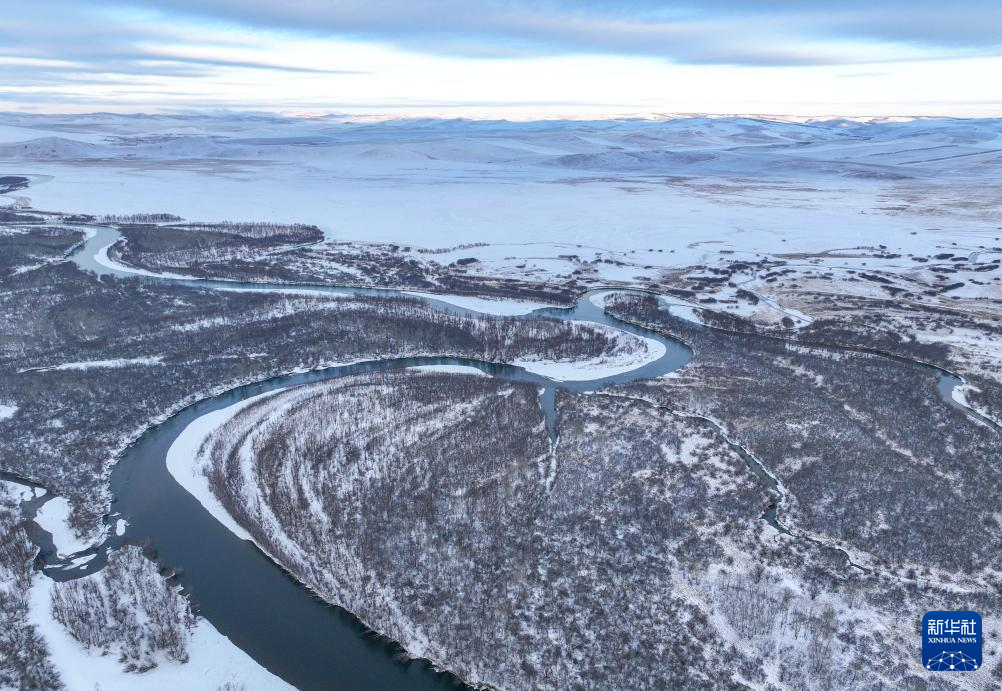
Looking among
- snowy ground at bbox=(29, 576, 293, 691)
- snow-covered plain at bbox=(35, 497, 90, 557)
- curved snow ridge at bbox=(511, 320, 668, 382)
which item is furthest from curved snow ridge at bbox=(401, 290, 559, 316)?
snowy ground at bbox=(29, 576, 293, 691)

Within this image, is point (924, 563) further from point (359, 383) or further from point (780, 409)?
point (359, 383)

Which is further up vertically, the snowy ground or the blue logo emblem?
the blue logo emblem

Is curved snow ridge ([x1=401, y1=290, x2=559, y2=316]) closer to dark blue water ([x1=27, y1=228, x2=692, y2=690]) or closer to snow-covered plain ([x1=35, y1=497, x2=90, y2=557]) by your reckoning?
dark blue water ([x1=27, y1=228, x2=692, y2=690])

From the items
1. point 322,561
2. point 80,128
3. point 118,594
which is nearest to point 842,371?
point 322,561

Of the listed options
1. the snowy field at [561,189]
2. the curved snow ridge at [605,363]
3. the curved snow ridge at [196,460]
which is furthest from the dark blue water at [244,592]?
the snowy field at [561,189]

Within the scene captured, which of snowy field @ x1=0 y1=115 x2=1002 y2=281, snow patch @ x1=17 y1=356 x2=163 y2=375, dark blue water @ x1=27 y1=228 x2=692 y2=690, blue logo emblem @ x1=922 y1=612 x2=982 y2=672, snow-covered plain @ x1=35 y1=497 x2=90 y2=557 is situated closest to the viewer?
blue logo emblem @ x1=922 y1=612 x2=982 y2=672

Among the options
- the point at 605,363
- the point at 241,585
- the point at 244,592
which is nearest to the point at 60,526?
the point at 241,585

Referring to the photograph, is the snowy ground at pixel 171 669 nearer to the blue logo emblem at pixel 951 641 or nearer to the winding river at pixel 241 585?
the winding river at pixel 241 585
